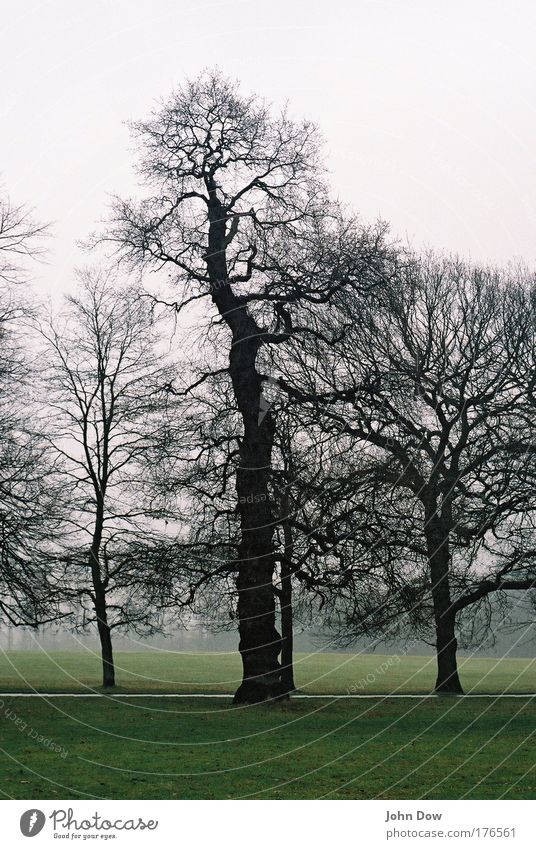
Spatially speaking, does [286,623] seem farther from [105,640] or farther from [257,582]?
[105,640]

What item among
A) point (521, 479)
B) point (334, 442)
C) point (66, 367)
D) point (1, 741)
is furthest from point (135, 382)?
point (1, 741)

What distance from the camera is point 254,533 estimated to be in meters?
26.6

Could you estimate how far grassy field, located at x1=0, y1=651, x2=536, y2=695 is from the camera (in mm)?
39000

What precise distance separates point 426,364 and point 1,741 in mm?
15908

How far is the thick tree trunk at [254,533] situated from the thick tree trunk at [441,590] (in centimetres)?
419

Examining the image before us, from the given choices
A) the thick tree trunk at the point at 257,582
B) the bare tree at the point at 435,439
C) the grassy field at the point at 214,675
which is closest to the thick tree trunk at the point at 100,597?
the grassy field at the point at 214,675

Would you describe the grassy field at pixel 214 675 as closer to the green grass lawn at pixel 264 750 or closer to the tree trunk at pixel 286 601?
the tree trunk at pixel 286 601

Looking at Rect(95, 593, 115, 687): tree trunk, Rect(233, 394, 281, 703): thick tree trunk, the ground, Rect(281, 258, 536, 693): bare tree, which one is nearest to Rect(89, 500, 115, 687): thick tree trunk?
Rect(95, 593, 115, 687): tree trunk

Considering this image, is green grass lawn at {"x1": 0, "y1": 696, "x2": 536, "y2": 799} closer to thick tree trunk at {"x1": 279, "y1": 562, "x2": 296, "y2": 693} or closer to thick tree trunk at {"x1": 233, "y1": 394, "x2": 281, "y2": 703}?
thick tree trunk at {"x1": 233, "y1": 394, "x2": 281, "y2": 703}

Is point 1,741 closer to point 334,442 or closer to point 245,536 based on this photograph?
point 245,536

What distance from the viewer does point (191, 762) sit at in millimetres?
17562

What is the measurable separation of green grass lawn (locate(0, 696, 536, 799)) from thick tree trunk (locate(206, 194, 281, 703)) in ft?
3.42

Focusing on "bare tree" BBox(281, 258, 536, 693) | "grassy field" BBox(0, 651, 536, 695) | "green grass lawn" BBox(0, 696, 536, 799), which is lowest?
"green grass lawn" BBox(0, 696, 536, 799)

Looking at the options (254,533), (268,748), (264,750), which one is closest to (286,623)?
(254,533)
